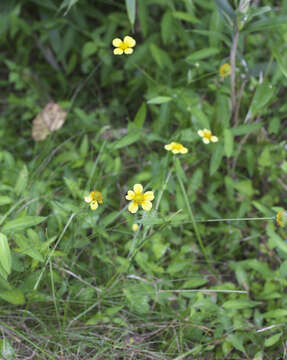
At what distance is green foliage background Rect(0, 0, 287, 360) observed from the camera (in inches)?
54.1

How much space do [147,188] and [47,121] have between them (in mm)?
771

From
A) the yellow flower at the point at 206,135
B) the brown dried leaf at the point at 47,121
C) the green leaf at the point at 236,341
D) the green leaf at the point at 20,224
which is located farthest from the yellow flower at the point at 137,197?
the brown dried leaf at the point at 47,121

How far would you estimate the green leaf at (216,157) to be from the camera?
165cm

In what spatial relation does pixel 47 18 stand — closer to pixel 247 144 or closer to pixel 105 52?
pixel 105 52

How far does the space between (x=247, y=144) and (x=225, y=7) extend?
663mm

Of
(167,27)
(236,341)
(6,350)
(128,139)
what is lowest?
(236,341)

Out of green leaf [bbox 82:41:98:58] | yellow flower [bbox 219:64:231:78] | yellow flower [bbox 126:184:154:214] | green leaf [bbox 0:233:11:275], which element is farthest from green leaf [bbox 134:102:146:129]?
green leaf [bbox 0:233:11:275]

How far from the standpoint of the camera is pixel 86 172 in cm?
183

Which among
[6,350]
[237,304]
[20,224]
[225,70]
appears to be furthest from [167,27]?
[6,350]

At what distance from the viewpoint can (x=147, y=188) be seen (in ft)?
5.14

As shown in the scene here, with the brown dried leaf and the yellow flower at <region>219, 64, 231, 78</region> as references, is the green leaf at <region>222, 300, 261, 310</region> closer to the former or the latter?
the yellow flower at <region>219, 64, 231, 78</region>

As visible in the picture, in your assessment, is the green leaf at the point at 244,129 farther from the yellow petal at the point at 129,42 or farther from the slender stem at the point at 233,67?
the yellow petal at the point at 129,42

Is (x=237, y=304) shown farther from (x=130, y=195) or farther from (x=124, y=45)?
(x=124, y=45)

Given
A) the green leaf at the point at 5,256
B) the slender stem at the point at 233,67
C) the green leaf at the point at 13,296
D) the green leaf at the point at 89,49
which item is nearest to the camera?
the green leaf at the point at 5,256
